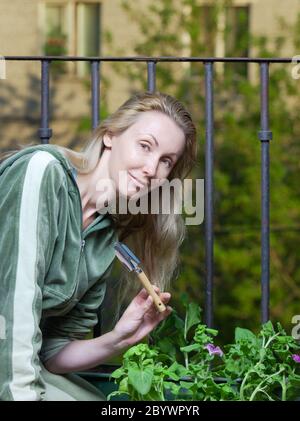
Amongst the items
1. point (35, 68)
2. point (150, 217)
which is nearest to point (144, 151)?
point (150, 217)

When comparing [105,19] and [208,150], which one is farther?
[105,19]

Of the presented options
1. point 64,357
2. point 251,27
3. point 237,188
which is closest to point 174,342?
point 64,357

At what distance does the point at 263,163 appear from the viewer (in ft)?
9.39

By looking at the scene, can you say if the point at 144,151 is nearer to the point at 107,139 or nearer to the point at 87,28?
the point at 107,139

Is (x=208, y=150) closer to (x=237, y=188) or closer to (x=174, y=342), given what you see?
(x=174, y=342)

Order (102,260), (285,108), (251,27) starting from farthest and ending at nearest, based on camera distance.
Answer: (251,27) → (285,108) → (102,260)

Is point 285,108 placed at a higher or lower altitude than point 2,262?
higher

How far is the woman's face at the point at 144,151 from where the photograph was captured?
2.43 metres

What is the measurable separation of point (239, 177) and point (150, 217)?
5.44 m

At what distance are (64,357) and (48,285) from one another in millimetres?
277

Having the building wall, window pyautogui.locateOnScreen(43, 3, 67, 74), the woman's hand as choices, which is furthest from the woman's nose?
window pyautogui.locateOnScreen(43, 3, 67, 74)

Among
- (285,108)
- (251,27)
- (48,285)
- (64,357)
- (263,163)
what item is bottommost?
(64,357)

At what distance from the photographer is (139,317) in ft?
7.89

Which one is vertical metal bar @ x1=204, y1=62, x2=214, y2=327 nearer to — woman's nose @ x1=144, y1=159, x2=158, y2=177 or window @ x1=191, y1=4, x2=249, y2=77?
woman's nose @ x1=144, y1=159, x2=158, y2=177
